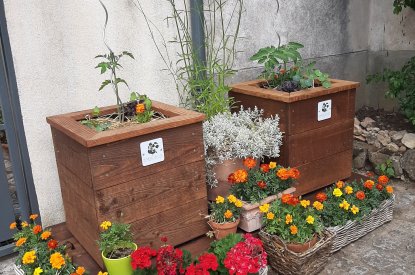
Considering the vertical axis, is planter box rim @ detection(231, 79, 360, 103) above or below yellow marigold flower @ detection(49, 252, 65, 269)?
above

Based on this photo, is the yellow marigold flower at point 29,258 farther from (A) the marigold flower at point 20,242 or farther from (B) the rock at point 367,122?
(B) the rock at point 367,122

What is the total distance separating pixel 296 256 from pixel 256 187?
1.82ft

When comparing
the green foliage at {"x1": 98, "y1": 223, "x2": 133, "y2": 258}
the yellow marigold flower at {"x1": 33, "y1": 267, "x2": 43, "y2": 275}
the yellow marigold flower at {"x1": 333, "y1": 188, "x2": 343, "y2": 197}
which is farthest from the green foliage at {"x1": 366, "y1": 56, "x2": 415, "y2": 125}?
the yellow marigold flower at {"x1": 33, "y1": 267, "x2": 43, "y2": 275}

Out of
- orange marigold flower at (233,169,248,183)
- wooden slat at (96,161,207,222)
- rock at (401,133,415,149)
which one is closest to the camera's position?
wooden slat at (96,161,207,222)

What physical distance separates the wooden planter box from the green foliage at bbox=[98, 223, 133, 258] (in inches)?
4.1

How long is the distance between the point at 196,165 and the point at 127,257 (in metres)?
0.70

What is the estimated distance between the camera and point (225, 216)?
2484 millimetres

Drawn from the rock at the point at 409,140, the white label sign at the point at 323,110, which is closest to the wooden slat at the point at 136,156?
the white label sign at the point at 323,110

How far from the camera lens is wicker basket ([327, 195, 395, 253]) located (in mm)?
2641

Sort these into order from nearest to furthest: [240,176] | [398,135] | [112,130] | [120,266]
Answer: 1. [120,266]
2. [112,130]
3. [240,176]
4. [398,135]

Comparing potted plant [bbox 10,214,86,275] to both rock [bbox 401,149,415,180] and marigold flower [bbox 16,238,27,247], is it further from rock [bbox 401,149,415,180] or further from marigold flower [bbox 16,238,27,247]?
rock [bbox 401,149,415,180]

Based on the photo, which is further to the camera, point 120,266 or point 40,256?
point 40,256

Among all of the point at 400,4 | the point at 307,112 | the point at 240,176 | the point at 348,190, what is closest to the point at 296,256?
the point at 240,176

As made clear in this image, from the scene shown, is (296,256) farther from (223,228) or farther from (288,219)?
(223,228)
